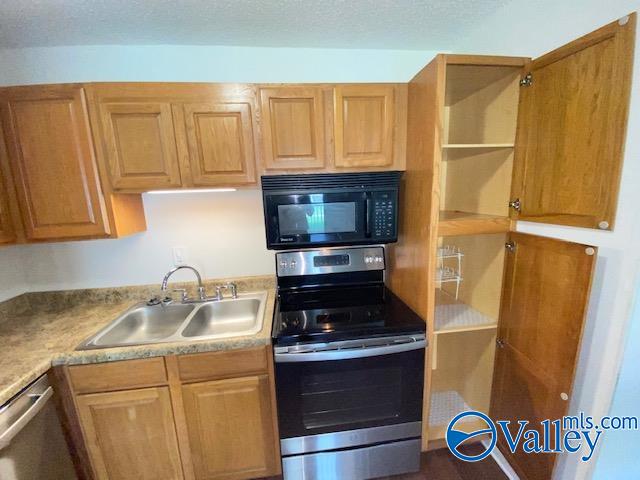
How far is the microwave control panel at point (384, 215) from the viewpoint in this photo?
144cm

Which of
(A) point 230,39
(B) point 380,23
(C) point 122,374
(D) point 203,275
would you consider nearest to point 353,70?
(B) point 380,23

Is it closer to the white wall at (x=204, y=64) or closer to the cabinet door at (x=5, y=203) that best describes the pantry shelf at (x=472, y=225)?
the white wall at (x=204, y=64)

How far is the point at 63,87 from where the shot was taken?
4.08 feet

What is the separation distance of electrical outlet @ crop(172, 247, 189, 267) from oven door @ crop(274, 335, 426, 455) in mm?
967

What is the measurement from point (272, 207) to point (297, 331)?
0.65m

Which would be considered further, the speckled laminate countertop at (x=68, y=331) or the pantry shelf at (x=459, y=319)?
the pantry shelf at (x=459, y=319)

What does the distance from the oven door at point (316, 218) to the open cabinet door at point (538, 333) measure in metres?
0.76

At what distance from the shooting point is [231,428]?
4.32ft

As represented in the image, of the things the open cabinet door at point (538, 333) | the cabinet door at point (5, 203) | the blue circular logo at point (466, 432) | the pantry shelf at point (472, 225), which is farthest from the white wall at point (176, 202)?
the blue circular logo at point (466, 432)

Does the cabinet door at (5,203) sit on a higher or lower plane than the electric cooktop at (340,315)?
higher

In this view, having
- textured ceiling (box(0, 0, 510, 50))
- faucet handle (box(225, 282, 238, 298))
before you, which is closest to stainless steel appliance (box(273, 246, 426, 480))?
faucet handle (box(225, 282, 238, 298))

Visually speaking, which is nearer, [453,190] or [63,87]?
[63,87]

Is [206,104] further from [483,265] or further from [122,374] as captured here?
[483,265]

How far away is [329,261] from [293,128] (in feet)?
2.61
